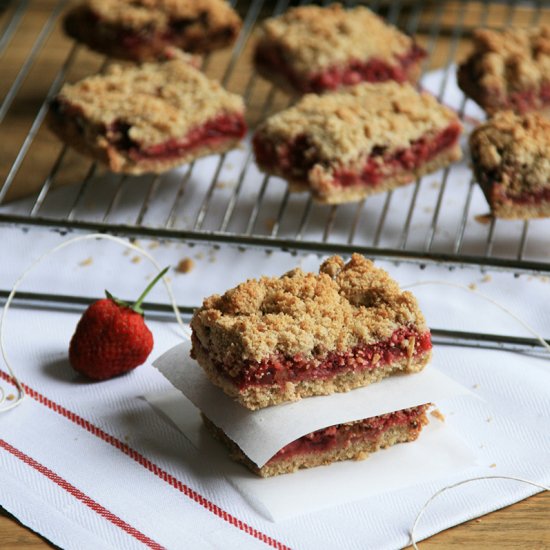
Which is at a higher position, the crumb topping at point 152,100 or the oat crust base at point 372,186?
the crumb topping at point 152,100

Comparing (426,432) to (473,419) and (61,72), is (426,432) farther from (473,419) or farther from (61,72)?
(61,72)

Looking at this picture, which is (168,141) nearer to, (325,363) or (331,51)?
(331,51)

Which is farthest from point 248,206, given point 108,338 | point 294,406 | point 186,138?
point 294,406

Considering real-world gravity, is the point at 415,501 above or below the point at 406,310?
below

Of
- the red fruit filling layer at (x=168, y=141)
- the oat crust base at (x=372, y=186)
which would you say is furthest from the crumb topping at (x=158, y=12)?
the oat crust base at (x=372, y=186)

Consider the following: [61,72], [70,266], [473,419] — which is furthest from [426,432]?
[61,72]

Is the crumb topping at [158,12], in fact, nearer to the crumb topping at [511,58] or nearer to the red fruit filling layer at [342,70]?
the red fruit filling layer at [342,70]
